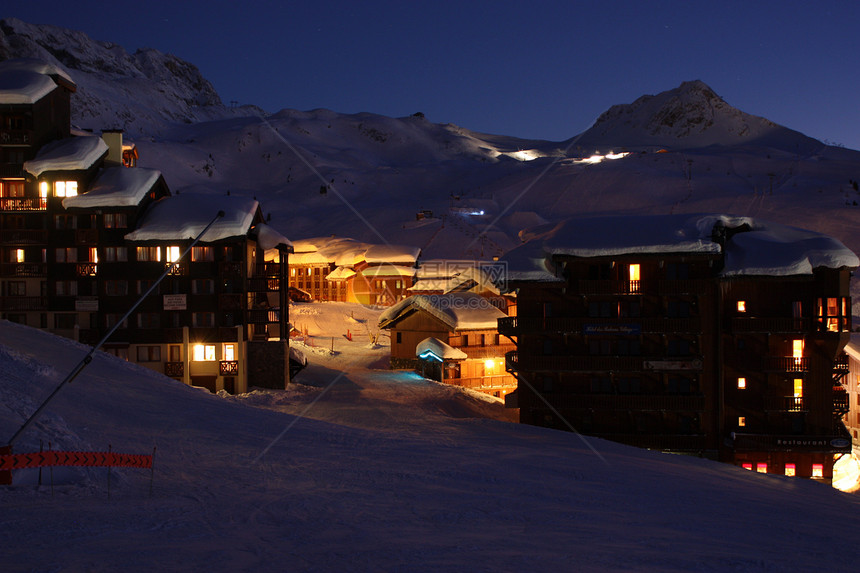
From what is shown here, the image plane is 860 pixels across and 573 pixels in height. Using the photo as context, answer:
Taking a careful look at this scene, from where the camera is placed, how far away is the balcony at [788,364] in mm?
36531

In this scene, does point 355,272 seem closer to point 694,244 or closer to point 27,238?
point 27,238

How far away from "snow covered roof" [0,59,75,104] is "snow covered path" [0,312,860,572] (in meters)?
19.4

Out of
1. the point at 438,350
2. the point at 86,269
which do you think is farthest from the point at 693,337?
the point at 86,269

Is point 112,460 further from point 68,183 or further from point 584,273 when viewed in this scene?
point 68,183

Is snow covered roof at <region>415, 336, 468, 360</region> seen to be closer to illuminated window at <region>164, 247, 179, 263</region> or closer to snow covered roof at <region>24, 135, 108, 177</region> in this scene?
illuminated window at <region>164, 247, 179, 263</region>

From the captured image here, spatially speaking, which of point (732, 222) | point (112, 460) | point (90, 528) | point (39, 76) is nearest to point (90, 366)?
point (112, 460)

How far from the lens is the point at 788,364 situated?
3659 cm

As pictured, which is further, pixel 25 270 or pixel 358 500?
pixel 25 270

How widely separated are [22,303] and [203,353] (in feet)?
38.6

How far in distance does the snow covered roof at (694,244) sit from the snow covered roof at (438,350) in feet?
38.9

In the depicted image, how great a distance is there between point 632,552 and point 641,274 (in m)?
25.4

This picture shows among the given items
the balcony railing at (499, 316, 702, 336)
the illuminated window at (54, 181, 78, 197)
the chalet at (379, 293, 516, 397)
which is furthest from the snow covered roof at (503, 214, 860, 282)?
the illuminated window at (54, 181, 78, 197)

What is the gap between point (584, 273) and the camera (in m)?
38.6

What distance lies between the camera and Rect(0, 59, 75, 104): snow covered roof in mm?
44781
